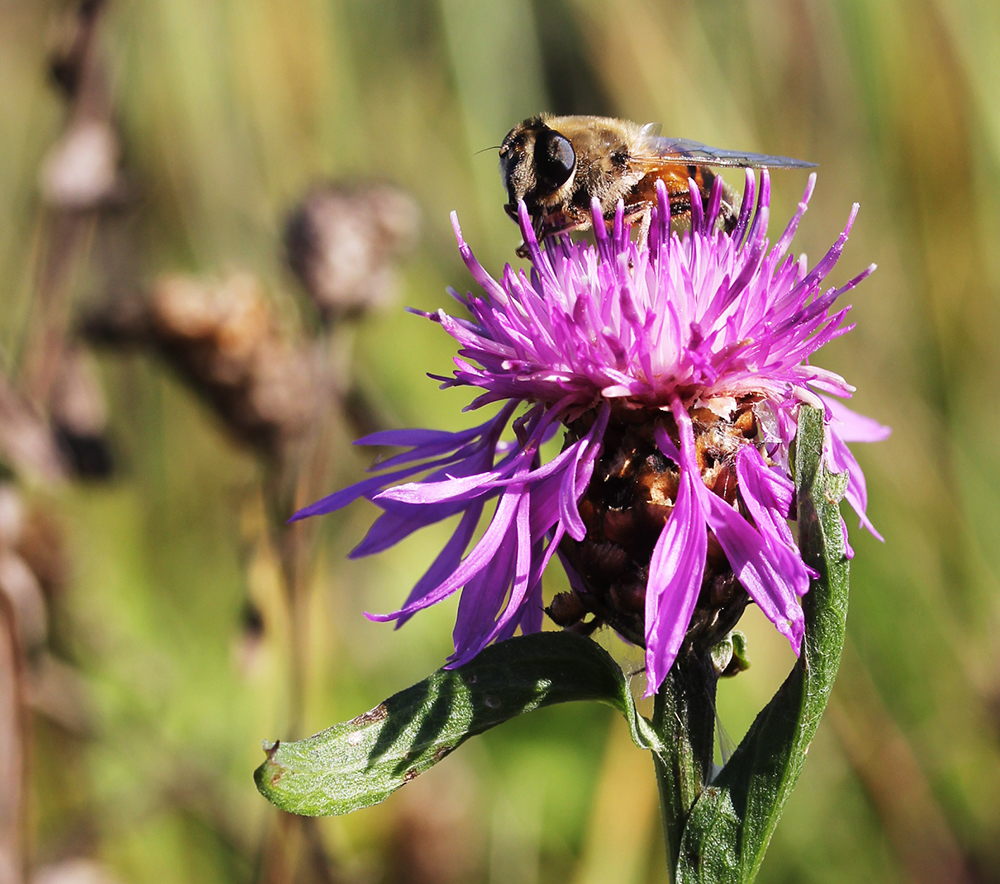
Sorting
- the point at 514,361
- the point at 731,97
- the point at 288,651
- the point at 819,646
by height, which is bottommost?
the point at 288,651

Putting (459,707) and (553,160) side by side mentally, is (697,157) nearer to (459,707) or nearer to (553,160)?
(553,160)

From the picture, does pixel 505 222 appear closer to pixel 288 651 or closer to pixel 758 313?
pixel 288 651

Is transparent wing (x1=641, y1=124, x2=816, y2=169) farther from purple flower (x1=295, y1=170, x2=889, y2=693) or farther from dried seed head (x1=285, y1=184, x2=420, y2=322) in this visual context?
dried seed head (x1=285, y1=184, x2=420, y2=322)

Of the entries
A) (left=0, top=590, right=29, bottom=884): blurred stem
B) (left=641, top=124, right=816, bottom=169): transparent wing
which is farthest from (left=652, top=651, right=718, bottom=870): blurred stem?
(left=0, top=590, right=29, bottom=884): blurred stem

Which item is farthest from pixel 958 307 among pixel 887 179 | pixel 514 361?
pixel 514 361

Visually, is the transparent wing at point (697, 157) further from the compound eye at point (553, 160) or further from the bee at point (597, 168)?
the compound eye at point (553, 160)

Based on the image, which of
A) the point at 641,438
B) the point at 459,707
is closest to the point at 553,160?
the point at 641,438
